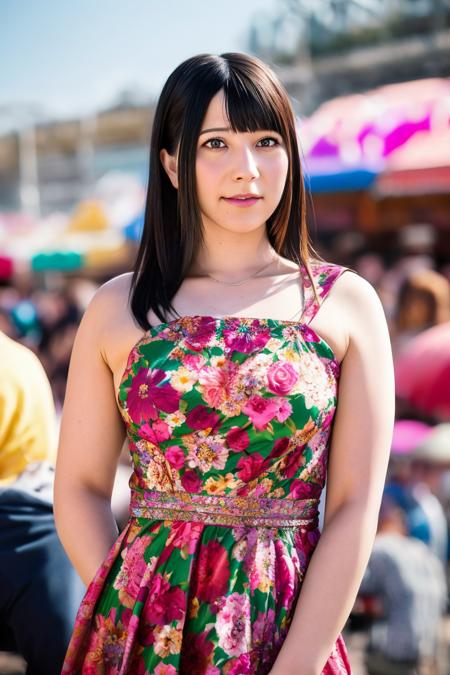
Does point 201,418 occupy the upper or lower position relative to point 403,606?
upper

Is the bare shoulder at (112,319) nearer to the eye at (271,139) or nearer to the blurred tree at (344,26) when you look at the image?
the eye at (271,139)

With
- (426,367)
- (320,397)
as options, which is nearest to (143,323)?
(320,397)

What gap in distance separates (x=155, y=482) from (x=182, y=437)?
12cm

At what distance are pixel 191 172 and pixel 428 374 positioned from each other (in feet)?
8.12

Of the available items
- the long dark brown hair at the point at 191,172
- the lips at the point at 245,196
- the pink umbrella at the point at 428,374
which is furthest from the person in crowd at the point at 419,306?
the lips at the point at 245,196

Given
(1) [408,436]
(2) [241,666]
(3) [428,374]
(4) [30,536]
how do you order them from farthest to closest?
(1) [408,436] → (3) [428,374] → (4) [30,536] → (2) [241,666]

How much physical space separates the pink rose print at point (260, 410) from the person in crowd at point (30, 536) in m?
0.87

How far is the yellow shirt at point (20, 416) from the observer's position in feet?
7.57

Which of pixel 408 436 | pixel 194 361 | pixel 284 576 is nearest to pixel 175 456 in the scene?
pixel 194 361

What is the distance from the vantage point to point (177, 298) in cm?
171

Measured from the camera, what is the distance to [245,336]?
1.59 m

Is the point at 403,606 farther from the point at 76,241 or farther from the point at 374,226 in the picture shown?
the point at 76,241

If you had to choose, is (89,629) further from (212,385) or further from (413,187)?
(413,187)

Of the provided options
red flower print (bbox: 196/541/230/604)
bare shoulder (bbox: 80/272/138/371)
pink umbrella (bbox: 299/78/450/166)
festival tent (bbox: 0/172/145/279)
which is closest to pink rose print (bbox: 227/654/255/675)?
red flower print (bbox: 196/541/230/604)
